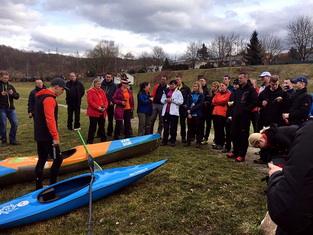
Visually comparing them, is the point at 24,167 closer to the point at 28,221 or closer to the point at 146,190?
the point at 28,221

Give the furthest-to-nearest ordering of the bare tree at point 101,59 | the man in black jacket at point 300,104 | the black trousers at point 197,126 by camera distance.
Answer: the bare tree at point 101,59 → the black trousers at point 197,126 → the man in black jacket at point 300,104

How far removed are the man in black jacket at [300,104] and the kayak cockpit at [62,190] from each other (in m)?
4.42

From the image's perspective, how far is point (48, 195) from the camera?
11.9 ft

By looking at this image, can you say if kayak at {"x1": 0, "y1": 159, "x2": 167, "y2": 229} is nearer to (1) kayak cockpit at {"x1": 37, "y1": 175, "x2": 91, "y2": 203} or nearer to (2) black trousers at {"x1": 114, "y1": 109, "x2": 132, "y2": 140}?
(1) kayak cockpit at {"x1": 37, "y1": 175, "x2": 91, "y2": 203}

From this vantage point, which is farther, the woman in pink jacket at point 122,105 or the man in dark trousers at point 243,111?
the woman in pink jacket at point 122,105

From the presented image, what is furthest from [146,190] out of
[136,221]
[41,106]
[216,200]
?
[41,106]

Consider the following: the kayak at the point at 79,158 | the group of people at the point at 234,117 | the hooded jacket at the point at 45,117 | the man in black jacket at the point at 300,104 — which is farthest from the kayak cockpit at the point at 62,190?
the man in black jacket at the point at 300,104

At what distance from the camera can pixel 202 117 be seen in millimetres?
6770

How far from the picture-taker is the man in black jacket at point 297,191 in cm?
110

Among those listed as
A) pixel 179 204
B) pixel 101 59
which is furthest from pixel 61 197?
pixel 101 59

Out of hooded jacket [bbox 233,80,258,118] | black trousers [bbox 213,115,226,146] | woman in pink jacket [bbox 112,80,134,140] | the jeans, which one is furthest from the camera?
woman in pink jacket [bbox 112,80,134,140]

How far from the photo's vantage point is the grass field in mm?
3062

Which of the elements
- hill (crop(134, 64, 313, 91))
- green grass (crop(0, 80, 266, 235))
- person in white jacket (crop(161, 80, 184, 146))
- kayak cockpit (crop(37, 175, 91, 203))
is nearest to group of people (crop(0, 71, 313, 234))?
person in white jacket (crop(161, 80, 184, 146))

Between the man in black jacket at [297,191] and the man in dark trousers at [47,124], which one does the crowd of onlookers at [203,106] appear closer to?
the man in dark trousers at [47,124]
